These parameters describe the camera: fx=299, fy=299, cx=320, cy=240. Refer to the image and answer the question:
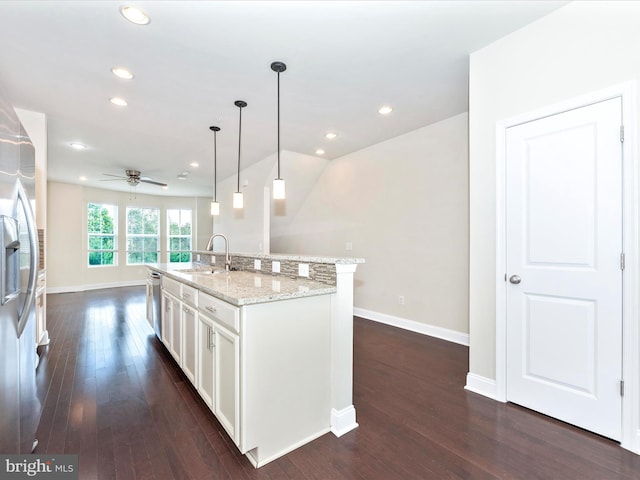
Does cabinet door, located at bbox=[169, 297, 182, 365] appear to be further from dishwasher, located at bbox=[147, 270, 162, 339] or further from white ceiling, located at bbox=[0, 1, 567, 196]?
white ceiling, located at bbox=[0, 1, 567, 196]

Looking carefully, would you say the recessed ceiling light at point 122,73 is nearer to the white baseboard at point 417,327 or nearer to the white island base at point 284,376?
the white island base at point 284,376

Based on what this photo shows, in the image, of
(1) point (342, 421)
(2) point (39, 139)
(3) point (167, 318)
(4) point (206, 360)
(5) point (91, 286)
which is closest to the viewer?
(1) point (342, 421)

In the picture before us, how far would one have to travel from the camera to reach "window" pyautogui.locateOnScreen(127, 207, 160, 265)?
8414 mm

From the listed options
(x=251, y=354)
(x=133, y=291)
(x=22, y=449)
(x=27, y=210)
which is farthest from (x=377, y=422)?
(x=133, y=291)

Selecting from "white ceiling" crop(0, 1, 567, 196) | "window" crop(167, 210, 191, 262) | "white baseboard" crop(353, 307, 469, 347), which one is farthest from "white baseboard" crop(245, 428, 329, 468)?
"window" crop(167, 210, 191, 262)

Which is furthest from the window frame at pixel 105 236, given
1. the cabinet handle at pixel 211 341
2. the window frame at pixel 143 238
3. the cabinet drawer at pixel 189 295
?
the cabinet handle at pixel 211 341

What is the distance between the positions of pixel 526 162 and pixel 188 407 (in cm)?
306

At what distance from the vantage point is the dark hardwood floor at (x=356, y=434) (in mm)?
1604

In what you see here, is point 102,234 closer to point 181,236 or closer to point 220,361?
point 181,236

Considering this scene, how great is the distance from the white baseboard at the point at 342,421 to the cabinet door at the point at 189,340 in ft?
3.62

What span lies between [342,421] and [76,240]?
8.30 meters

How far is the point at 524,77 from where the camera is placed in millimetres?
2152

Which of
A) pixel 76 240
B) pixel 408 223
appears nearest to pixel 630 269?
pixel 408 223

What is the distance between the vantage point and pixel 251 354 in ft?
5.39
